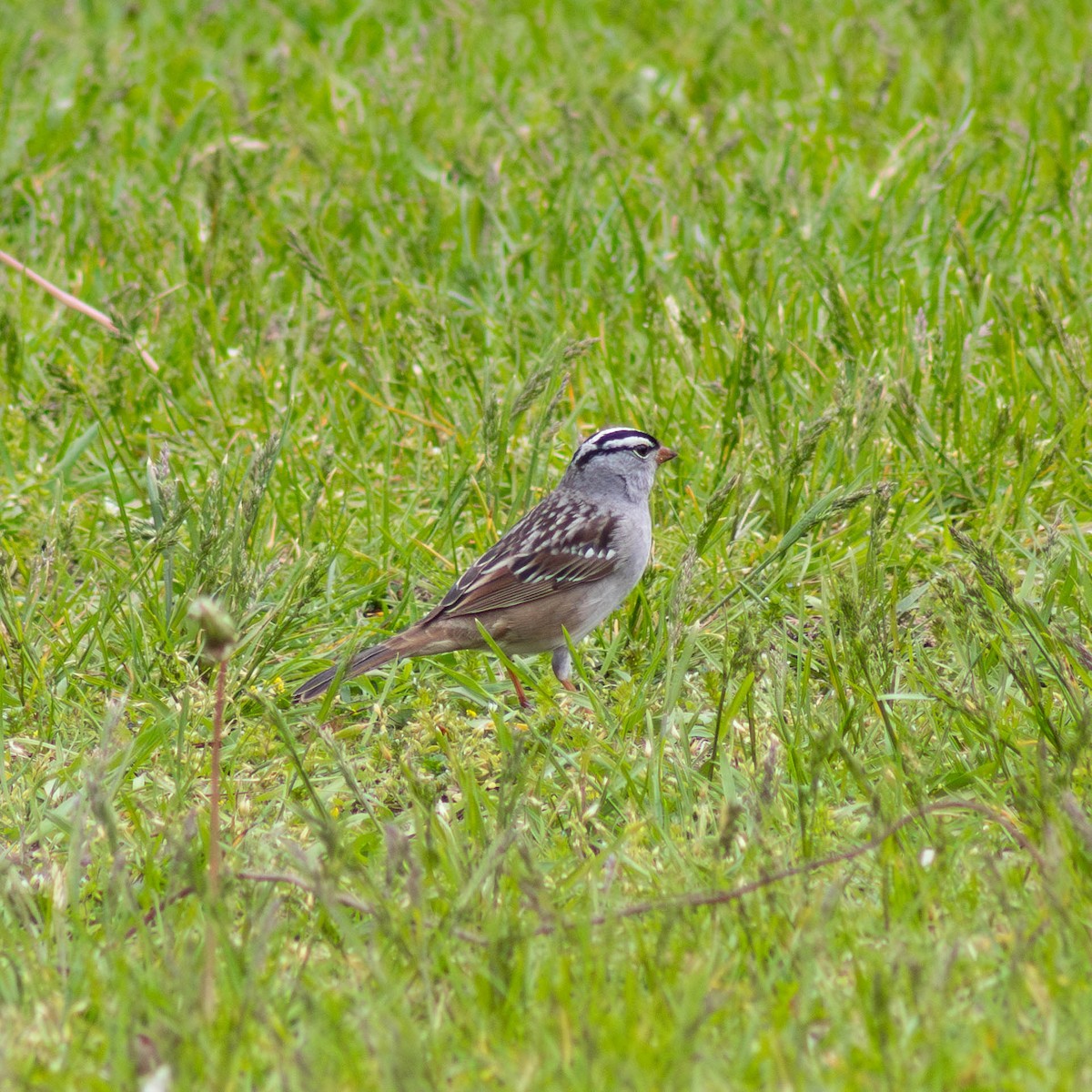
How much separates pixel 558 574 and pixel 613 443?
61 cm

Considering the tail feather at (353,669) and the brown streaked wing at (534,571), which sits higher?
the tail feather at (353,669)

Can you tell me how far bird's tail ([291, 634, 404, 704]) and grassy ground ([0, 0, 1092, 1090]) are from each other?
0.10 m

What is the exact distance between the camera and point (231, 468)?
254 inches

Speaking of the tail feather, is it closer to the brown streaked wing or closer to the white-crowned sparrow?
the white-crowned sparrow

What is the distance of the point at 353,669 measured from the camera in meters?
5.14

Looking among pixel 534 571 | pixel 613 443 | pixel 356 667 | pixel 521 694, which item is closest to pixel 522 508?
pixel 613 443

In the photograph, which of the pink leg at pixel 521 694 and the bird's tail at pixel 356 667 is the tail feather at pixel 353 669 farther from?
the pink leg at pixel 521 694

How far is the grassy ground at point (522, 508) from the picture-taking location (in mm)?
3289

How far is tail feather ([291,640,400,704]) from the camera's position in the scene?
506 cm

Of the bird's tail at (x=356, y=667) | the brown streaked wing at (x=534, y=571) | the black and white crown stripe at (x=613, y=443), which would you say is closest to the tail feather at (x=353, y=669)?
the bird's tail at (x=356, y=667)

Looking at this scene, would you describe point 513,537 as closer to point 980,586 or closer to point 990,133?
point 980,586

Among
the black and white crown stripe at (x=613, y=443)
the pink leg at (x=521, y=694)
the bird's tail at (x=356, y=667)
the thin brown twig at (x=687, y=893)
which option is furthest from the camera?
the black and white crown stripe at (x=613, y=443)

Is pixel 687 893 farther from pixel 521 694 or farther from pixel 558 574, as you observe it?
pixel 558 574

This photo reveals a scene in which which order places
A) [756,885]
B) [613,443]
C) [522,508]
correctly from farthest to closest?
[522,508] < [613,443] < [756,885]
